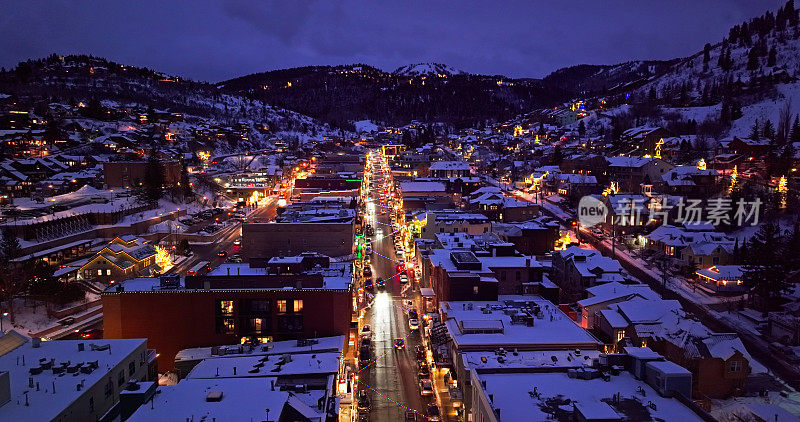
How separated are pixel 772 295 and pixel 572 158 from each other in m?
43.4

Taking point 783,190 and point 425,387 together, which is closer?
point 425,387

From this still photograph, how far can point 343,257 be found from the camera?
4034 centimetres

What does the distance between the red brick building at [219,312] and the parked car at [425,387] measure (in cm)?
431

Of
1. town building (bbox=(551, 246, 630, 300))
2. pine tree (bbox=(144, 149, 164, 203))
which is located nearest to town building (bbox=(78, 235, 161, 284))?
pine tree (bbox=(144, 149, 164, 203))

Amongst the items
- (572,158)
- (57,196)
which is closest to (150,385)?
(57,196)

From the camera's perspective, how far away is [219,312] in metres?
23.8

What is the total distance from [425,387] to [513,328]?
14.9ft

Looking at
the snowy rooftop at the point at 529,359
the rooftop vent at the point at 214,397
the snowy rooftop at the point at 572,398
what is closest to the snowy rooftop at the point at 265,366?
the rooftop vent at the point at 214,397

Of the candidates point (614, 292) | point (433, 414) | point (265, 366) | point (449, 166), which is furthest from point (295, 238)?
point (449, 166)

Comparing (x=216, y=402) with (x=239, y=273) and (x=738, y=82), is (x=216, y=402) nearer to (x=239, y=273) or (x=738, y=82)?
(x=239, y=273)

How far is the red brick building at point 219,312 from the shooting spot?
23.5 meters

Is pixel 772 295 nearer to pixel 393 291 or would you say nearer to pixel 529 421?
pixel 393 291

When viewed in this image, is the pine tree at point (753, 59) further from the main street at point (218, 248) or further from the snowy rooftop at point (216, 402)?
the snowy rooftop at point (216, 402)

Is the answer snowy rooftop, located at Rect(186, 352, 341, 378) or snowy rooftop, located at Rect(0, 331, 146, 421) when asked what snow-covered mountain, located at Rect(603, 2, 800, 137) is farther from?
snowy rooftop, located at Rect(0, 331, 146, 421)
